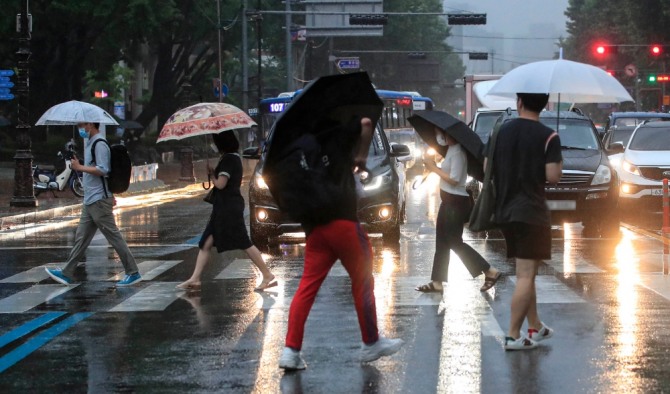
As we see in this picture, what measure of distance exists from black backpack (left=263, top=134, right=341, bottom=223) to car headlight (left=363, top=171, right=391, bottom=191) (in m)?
8.58

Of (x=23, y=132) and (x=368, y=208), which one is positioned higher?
(x=23, y=132)

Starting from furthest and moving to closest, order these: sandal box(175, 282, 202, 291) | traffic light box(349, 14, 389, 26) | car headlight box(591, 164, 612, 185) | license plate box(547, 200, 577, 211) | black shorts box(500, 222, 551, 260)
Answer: traffic light box(349, 14, 389, 26), car headlight box(591, 164, 612, 185), license plate box(547, 200, 577, 211), sandal box(175, 282, 202, 291), black shorts box(500, 222, 551, 260)

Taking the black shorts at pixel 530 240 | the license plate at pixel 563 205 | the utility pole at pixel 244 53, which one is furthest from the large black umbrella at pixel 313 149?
the utility pole at pixel 244 53

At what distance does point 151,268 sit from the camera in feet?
47.6

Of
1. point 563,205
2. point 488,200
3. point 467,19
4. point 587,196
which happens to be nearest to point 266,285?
point 488,200

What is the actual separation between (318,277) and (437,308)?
2843 mm

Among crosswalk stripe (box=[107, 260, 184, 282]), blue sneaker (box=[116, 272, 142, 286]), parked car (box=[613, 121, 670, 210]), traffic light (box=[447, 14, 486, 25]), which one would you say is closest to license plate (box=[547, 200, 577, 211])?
parked car (box=[613, 121, 670, 210])

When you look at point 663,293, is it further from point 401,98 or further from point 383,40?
point 383,40

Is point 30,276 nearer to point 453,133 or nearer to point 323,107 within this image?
point 453,133

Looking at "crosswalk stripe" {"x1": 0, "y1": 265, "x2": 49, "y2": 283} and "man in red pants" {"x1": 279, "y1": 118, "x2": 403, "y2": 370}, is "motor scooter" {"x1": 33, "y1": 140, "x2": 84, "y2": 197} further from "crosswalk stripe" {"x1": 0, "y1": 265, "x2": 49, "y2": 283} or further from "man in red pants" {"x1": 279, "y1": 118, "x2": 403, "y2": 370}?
"man in red pants" {"x1": 279, "y1": 118, "x2": 403, "y2": 370}

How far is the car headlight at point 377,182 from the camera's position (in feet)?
54.0

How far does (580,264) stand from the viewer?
46.5ft

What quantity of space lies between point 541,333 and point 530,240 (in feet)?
2.76

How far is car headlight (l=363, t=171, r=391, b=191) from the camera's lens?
16.5m
